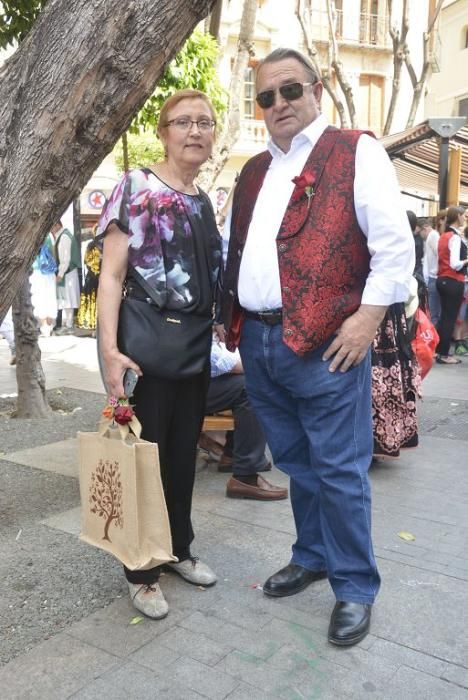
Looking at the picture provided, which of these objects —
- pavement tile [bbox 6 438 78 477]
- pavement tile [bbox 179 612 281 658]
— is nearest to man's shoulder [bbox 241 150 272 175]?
pavement tile [bbox 179 612 281 658]

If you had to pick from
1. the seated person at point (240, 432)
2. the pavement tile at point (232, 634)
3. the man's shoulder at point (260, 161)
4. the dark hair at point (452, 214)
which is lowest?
the pavement tile at point (232, 634)

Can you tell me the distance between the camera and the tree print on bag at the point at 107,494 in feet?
8.94

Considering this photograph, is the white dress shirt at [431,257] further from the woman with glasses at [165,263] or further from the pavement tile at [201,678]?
the pavement tile at [201,678]

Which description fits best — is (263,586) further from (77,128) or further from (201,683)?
(77,128)

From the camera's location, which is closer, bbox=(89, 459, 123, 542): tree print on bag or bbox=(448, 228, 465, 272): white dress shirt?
bbox=(89, 459, 123, 542): tree print on bag

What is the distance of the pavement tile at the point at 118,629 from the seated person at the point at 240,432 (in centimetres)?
137

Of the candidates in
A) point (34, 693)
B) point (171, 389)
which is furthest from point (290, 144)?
point (34, 693)

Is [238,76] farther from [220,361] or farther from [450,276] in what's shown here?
[220,361]

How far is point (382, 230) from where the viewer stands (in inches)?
98.7

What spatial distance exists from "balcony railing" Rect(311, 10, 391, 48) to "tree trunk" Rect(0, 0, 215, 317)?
30344 millimetres

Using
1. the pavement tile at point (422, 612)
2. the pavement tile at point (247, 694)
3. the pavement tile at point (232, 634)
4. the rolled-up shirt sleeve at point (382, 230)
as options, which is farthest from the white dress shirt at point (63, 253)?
the pavement tile at point (247, 694)

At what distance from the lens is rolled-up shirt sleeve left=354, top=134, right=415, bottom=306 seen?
8.21ft

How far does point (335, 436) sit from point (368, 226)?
77 centimetres

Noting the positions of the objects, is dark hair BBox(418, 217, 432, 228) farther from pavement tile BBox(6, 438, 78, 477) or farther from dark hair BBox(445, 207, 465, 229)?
pavement tile BBox(6, 438, 78, 477)
